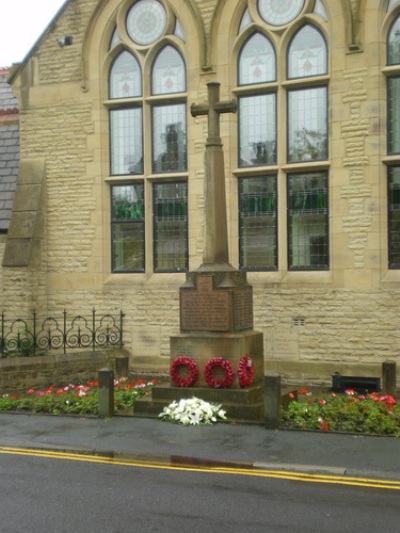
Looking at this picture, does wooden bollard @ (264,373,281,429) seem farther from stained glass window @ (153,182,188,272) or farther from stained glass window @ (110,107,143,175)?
stained glass window @ (110,107,143,175)

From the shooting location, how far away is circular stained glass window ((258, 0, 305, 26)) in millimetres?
15492

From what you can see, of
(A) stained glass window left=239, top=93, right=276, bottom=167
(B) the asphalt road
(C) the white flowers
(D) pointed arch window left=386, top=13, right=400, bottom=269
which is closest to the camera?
(B) the asphalt road

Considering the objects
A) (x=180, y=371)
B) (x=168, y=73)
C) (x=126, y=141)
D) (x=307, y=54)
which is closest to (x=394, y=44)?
(x=307, y=54)

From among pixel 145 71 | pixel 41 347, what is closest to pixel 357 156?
pixel 145 71

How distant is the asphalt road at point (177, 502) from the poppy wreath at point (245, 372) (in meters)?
3.04

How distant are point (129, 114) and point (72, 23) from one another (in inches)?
98.1

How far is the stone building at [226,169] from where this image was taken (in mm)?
14781

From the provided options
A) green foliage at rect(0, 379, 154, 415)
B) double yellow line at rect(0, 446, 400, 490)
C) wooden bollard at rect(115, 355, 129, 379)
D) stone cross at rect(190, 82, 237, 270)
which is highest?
stone cross at rect(190, 82, 237, 270)

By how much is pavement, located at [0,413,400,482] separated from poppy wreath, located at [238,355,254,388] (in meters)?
0.86

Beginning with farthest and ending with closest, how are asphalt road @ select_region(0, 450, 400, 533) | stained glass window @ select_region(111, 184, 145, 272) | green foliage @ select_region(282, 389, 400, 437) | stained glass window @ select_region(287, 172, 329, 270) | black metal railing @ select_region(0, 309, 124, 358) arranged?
stained glass window @ select_region(111, 184, 145, 272)
black metal railing @ select_region(0, 309, 124, 358)
stained glass window @ select_region(287, 172, 329, 270)
green foliage @ select_region(282, 389, 400, 437)
asphalt road @ select_region(0, 450, 400, 533)

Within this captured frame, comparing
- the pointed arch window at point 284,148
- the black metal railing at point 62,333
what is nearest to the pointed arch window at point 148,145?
the black metal railing at point 62,333

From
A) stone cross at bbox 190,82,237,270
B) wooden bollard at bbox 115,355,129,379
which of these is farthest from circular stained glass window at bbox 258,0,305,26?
wooden bollard at bbox 115,355,129,379

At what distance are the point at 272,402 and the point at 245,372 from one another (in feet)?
4.01

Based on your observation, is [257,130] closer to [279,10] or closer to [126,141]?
[279,10]
